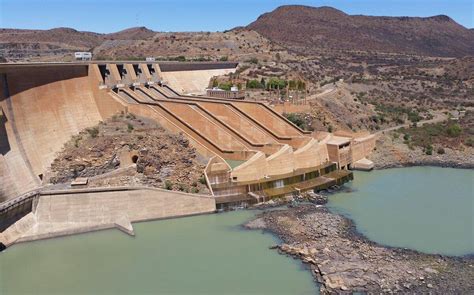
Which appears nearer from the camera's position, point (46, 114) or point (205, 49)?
point (46, 114)

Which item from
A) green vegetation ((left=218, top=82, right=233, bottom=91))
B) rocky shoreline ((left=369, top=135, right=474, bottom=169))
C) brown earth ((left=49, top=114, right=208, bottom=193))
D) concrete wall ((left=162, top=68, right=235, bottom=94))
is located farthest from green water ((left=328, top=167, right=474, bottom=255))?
concrete wall ((left=162, top=68, right=235, bottom=94))

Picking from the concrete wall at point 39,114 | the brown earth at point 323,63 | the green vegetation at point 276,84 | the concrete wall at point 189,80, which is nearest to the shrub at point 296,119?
the brown earth at point 323,63

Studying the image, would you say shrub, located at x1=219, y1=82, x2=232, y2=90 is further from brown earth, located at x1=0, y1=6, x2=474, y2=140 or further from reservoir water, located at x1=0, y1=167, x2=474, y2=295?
reservoir water, located at x1=0, y1=167, x2=474, y2=295

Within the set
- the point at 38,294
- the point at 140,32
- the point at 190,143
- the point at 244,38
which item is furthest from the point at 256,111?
the point at 140,32

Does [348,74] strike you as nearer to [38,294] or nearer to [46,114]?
[46,114]

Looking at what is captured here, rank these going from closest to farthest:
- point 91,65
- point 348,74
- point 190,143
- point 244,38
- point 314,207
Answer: point 314,207 < point 190,143 < point 91,65 < point 348,74 < point 244,38

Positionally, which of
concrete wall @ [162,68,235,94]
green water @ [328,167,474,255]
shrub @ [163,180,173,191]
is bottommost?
green water @ [328,167,474,255]

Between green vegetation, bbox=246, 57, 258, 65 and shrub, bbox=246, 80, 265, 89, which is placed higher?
green vegetation, bbox=246, 57, 258, 65
